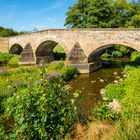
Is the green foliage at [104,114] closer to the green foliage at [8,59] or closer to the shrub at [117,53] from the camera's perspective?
the green foliage at [8,59]

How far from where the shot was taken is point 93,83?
2603cm

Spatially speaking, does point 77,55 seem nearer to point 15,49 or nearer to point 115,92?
point 115,92

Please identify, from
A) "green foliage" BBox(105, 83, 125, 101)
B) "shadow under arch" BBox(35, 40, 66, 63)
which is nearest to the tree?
"shadow under arch" BBox(35, 40, 66, 63)

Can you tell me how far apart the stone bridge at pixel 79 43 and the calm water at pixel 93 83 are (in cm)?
189

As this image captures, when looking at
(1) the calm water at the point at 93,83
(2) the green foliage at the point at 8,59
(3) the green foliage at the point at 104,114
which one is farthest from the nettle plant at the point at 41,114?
(2) the green foliage at the point at 8,59

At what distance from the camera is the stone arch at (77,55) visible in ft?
108

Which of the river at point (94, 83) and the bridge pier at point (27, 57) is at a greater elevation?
the bridge pier at point (27, 57)

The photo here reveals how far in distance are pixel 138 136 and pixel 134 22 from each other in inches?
1734

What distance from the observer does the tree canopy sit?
4662cm

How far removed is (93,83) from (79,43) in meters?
9.15

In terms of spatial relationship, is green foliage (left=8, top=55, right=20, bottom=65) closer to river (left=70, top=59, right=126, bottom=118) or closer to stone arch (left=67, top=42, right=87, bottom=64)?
stone arch (left=67, top=42, right=87, bottom=64)

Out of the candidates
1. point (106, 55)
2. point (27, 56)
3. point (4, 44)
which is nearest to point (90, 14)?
point (106, 55)

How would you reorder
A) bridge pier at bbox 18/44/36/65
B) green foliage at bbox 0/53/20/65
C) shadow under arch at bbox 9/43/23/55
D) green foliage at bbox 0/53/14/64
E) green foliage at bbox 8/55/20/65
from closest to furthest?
1. bridge pier at bbox 18/44/36/65
2. green foliage at bbox 8/55/20/65
3. green foliage at bbox 0/53/20/65
4. green foliage at bbox 0/53/14/64
5. shadow under arch at bbox 9/43/23/55

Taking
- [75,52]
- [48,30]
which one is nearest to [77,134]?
[75,52]
